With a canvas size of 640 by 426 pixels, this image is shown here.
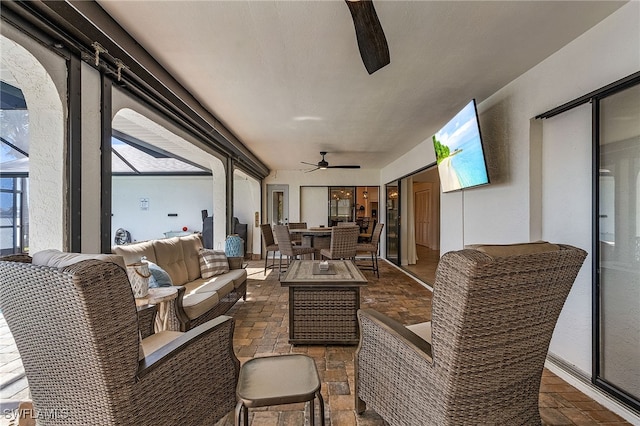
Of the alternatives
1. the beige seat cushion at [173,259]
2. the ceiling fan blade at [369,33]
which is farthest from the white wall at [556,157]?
the beige seat cushion at [173,259]

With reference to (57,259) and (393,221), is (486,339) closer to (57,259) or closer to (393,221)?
(57,259)

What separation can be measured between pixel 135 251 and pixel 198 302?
765mm

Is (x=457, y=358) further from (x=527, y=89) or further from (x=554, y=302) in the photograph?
(x=527, y=89)

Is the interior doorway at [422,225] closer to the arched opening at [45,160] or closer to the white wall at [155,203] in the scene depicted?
the arched opening at [45,160]

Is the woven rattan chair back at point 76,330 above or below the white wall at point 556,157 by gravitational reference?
below

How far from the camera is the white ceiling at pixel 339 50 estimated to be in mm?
1763

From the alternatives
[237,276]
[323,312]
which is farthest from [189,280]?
[323,312]

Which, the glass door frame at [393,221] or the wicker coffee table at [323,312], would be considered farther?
the glass door frame at [393,221]

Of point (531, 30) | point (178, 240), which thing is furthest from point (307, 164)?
point (531, 30)

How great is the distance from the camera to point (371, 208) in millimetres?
8648

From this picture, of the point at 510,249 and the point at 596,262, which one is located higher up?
the point at 510,249

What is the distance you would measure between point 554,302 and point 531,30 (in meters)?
1.80

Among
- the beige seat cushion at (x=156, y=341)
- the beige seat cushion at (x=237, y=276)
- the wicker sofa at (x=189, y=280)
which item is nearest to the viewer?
the beige seat cushion at (x=156, y=341)

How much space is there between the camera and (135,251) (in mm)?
2680
